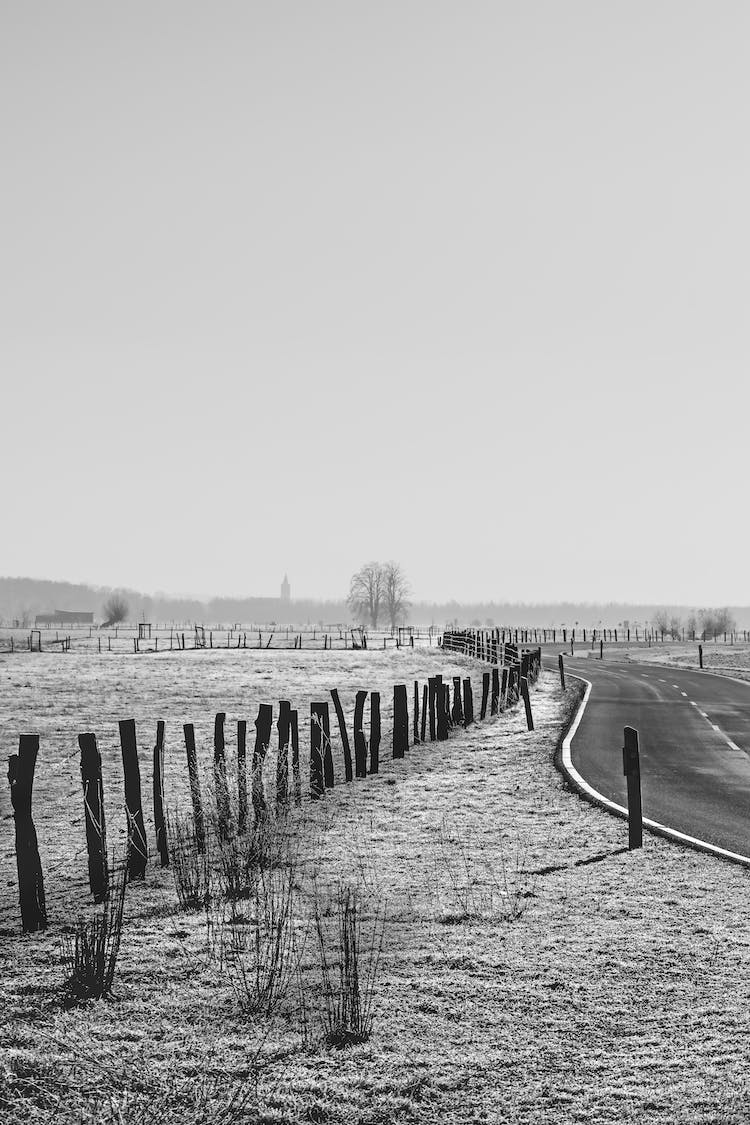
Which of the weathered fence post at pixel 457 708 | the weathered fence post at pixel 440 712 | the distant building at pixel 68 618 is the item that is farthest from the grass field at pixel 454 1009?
the distant building at pixel 68 618

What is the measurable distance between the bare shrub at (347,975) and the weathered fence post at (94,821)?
7.85 ft

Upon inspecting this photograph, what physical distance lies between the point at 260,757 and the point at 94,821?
401 cm

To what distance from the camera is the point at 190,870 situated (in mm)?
12000

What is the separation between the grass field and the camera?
6.10m

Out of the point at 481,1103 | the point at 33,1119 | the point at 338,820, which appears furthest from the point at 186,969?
the point at 338,820

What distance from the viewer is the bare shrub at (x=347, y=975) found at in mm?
7062

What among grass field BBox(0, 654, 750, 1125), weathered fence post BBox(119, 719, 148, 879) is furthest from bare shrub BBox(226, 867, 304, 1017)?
weathered fence post BBox(119, 719, 148, 879)

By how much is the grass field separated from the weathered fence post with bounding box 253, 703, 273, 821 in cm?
86

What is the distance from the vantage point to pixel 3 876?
12250 millimetres

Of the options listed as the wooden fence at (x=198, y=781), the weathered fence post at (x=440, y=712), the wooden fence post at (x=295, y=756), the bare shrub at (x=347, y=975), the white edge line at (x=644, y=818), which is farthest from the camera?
the weathered fence post at (x=440, y=712)

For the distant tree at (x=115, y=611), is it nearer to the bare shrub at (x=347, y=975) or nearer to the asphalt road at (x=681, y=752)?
the asphalt road at (x=681, y=752)

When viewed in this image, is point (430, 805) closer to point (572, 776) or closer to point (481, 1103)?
point (572, 776)

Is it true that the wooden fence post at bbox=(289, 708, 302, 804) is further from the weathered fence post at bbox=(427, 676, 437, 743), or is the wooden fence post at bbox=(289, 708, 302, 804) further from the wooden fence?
the weathered fence post at bbox=(427, 676, 437, 743)

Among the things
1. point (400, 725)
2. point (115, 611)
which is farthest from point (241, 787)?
point (115, 611)
